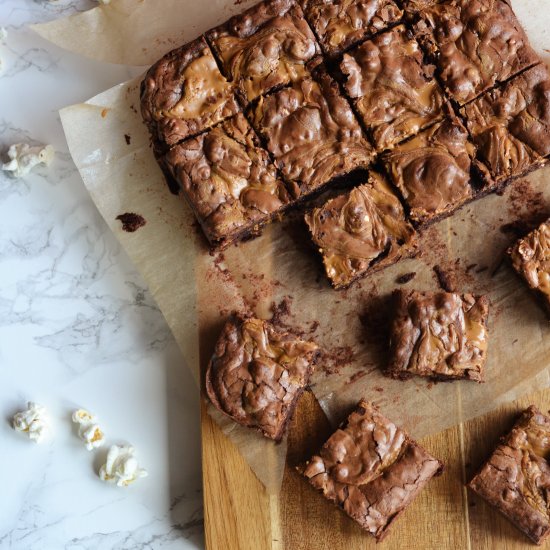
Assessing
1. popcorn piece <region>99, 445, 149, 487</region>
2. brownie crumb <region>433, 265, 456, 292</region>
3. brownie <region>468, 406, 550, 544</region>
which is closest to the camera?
brownie <region>468, 406, 550, 544</region>

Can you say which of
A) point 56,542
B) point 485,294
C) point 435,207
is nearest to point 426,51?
point 435,207

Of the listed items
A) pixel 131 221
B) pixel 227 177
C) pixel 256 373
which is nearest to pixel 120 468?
pixel 256 373

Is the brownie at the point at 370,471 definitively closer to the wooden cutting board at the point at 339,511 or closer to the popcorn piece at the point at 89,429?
the wooden cutting board at the point at 339,511

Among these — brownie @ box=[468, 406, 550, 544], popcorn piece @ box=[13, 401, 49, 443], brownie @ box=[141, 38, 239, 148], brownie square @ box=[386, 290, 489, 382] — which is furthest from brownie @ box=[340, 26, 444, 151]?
popcorn piece @ box=[13, 401, 49, 443]

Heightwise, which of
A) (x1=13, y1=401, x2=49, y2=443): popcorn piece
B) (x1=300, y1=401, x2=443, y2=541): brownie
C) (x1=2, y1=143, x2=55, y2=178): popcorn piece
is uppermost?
(x1=2, y1=143, x2=55, y2=178): popcorn piece

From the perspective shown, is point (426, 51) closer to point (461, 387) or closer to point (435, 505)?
point (461, 387)

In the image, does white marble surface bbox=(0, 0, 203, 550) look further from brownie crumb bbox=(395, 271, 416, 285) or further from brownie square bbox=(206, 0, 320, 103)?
brownie crumb bbox=(395, 271, 416, 285)
